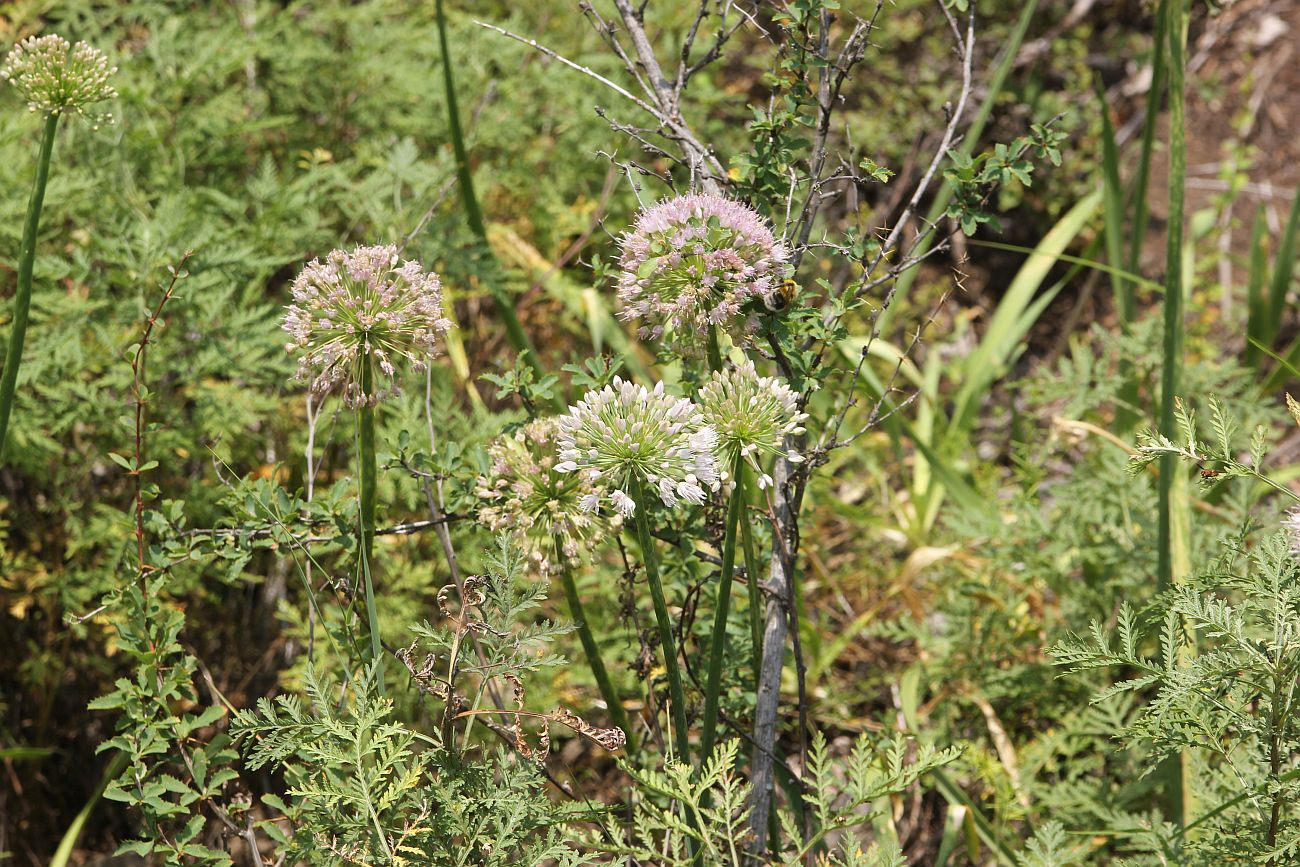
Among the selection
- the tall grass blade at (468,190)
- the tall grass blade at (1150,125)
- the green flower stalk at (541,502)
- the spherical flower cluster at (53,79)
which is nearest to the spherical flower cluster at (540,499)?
the green flower stalk at (541,502)

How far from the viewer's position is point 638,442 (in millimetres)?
1322

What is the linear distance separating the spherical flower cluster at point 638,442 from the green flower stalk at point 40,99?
83 cm

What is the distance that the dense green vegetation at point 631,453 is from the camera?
1453 millimetres

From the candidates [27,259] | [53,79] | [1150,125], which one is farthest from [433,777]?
[1150,125]

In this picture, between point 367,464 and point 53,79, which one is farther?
point 53,79

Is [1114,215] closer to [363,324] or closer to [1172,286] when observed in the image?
[1172,286]

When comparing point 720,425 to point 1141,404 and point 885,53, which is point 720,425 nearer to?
point 1141,404

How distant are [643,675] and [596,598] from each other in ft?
3.15

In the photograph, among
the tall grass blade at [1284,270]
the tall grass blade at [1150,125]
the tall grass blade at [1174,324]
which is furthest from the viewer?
the tall grass blade at [1284,270]

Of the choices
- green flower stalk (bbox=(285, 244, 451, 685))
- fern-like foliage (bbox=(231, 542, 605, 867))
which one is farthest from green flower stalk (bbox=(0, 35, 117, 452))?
fern-like foliage (bbox=(231, 542, 605, 867))

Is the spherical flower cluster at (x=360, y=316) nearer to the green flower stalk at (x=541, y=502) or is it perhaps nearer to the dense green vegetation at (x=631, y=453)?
the dense green vegetation at (x=631, y=453)

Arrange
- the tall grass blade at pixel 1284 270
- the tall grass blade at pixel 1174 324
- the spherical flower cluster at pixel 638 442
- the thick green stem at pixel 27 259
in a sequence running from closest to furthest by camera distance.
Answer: the spherical flower cluster at pixel 638 442 → the thick green stem at pixel 27 259 → the tall grass blade at pixel 1174 324 → the tall grass blade at pixel 1284 270

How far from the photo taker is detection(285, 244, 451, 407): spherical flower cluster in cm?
143

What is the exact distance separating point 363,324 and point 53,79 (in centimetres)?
68
